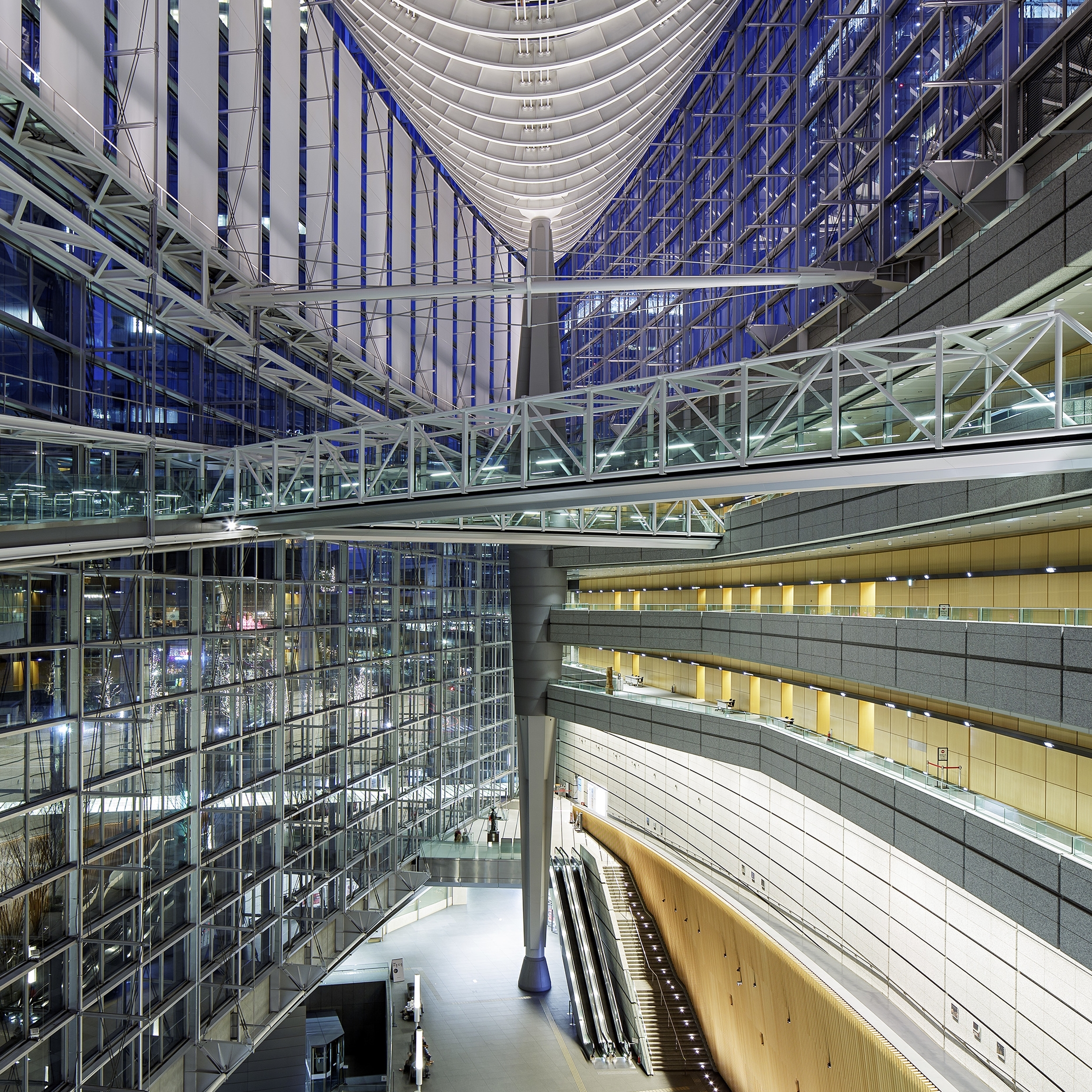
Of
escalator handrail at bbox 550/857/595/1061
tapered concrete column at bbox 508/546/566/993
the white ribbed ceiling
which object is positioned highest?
the white ribbed ceiling

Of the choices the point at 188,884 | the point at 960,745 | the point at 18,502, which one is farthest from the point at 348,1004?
the point at 18,502

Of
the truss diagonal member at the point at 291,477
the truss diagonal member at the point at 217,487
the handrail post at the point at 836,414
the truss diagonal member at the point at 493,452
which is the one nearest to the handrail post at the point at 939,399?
the handrail post at the point at 836,414

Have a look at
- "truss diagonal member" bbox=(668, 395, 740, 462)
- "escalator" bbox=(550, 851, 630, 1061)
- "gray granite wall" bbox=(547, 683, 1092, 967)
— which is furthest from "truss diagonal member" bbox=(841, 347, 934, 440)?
"escalator" bbox=(550, 851, 630, 1061)

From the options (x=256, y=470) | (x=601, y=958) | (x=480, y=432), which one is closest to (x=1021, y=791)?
(x=480, y=432)

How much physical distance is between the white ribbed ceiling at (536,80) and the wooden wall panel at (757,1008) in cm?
2850

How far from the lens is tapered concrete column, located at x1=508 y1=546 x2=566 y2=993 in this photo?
34.6m

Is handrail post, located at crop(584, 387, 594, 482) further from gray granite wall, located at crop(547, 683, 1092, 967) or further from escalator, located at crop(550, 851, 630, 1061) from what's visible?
escalator, located at crop(550, 851, 630, 1061)

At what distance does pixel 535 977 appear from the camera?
3416 centimetres

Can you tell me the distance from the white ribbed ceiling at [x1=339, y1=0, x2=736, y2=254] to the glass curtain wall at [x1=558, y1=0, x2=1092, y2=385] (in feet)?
8.45

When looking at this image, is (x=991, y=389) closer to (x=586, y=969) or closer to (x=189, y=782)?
(x=189, y=782)

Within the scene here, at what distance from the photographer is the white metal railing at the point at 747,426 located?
12133mm

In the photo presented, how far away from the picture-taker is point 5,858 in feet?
51.7

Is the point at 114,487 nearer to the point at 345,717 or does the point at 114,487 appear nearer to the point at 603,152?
the point at 345,717

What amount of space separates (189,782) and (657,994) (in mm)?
19783
